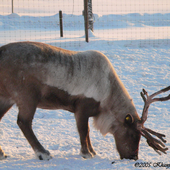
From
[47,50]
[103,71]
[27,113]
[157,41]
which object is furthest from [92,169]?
[157,41]

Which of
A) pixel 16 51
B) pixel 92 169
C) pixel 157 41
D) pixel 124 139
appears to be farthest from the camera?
pixel 157 41

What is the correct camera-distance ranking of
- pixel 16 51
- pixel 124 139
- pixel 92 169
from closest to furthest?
pixel 92 169, pixel 16 51, pixel 124 139

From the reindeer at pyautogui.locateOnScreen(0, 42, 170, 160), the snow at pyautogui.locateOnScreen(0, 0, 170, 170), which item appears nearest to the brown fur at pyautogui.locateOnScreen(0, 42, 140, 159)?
the reindeer at pyautogui.locateOnScreen(0, 42, 170, 160)

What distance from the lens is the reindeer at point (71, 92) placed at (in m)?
3.43

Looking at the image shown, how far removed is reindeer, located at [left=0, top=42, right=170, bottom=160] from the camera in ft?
11.2

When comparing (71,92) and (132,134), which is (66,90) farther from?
(132,134)

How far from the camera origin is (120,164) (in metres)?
3.37

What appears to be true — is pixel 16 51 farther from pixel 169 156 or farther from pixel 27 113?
pixel 169 156

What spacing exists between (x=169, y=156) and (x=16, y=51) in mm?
2486

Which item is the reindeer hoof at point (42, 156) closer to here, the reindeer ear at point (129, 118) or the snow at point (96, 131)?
the snow at point (96, 131)

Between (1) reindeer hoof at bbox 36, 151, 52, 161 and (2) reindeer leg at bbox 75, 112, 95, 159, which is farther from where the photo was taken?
(2) reindeer leg at bbox 75, 112, 95, 159

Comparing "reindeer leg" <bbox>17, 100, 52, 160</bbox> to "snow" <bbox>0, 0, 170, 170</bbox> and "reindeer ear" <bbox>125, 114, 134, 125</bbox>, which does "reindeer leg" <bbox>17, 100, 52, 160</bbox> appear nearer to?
"snow" <bbox>0, 0, 170, 170</bbox>

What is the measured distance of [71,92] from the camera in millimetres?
3617
